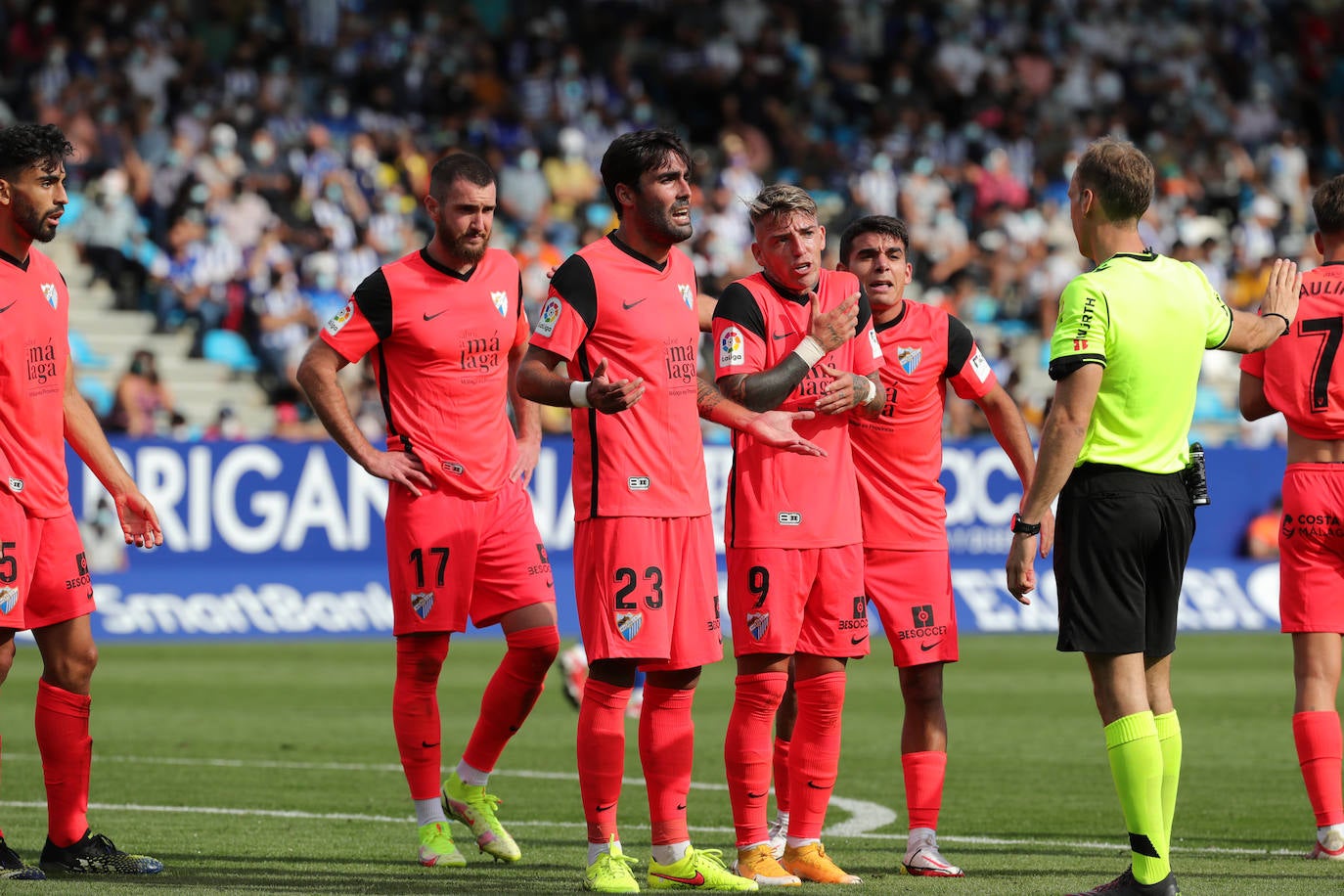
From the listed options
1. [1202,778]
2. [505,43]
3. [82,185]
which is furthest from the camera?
[505,43]

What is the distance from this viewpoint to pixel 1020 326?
2591 centimetres

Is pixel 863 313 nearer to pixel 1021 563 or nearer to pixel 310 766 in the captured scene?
pixel 1021 563

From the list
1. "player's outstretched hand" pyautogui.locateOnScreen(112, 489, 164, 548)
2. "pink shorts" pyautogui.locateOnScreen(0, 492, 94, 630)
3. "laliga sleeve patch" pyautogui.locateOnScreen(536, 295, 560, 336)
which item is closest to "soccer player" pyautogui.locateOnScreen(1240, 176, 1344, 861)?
"laliga sleeve patch" pyautogui.locateOnScreen(536, 295, 560, 336)

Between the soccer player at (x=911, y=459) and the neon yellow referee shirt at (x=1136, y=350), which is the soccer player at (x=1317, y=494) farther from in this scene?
the neon yellow referee shirt at (x=1136, y=350)

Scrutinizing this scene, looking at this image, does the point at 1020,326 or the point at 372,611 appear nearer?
the point at 372,611

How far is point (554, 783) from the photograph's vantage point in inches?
404

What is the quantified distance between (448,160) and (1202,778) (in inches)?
219

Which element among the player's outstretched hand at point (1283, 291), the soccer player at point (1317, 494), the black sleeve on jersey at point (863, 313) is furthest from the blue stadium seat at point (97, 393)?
the player's outstretched hand at point (1283, 291)

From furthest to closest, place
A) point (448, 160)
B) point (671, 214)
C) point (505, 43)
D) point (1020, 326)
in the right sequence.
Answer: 1. point (505, 43)
2. point (1020, 326)
3. point (448, 160)
4. point (671, 214)

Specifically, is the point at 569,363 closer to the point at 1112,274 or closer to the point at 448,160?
the point at 448,160

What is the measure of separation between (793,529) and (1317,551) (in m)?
2.36

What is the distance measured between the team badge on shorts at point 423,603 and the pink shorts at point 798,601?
1343 mm

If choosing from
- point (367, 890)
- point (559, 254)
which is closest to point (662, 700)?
point (367, 890)

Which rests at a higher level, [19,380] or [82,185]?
[82,185]
